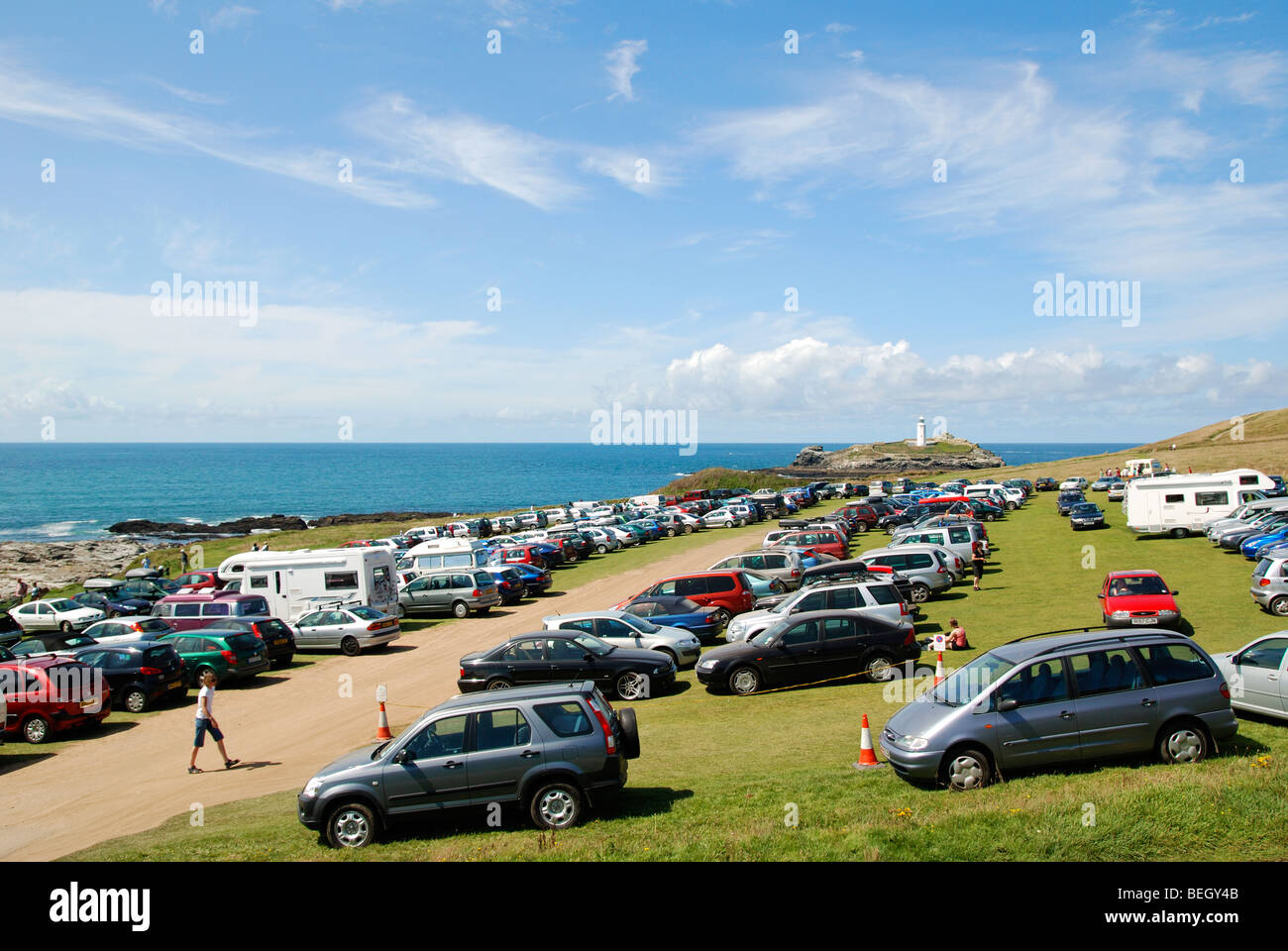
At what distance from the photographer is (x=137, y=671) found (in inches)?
778

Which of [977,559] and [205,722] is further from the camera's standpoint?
[977,559]

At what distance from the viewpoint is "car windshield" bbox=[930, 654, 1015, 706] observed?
390 inches

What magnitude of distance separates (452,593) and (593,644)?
13.9 m

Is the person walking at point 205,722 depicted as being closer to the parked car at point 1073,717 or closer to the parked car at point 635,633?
the parked car at point 635,633

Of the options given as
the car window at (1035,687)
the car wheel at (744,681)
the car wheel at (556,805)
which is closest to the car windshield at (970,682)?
the car window at (1035,687)

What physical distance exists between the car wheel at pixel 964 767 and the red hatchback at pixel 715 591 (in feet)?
44.5

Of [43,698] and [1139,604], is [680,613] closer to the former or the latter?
[1139,604]

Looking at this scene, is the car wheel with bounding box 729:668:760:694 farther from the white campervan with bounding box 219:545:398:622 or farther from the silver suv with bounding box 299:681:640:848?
the white campervan with bounding box 219:545:398:622

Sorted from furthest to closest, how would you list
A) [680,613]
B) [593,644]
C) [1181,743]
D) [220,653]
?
[680,613] < [220,653] < [593,644] < [1181,743]

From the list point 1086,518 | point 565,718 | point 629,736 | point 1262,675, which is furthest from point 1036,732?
point 1086,518

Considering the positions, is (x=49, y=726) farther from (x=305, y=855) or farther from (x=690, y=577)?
(x=690, y=577)

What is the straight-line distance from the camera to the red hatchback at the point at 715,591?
23.5 meters

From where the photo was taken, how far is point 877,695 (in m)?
15.7


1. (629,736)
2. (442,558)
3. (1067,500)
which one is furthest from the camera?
(1067,500)
